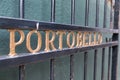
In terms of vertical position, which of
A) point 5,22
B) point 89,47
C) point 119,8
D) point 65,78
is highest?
point 119,8

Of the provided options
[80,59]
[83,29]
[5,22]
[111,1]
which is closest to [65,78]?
[80,59]

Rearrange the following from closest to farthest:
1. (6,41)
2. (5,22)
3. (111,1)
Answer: (5,22), (6,41), (111,1)

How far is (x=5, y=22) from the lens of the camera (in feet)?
1.77

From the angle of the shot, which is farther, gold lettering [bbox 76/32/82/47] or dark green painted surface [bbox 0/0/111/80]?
gold lettering [bbox 76/32/82/47]

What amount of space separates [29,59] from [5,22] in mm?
138

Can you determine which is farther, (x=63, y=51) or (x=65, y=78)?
(x=65, y=78)

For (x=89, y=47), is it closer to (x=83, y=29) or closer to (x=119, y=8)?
(x=83, y=29)

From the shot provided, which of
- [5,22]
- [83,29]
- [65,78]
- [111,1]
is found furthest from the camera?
[111,1]

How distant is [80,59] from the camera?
4.14ft

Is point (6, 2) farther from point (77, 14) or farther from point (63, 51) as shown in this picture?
point (77, 14)

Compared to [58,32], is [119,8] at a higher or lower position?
higher

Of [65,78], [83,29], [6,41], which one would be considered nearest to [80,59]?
[65,78]

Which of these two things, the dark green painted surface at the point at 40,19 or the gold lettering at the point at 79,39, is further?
the gold lettering at the point at 79,39

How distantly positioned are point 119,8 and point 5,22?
1.14 meters
